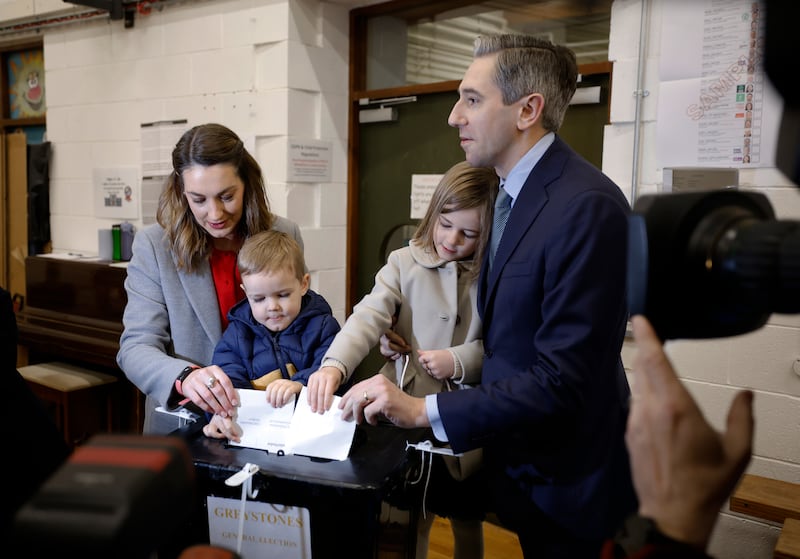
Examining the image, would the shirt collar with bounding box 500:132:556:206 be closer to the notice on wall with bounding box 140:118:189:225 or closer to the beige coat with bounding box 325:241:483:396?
the beige coat with bounding box 325:241:483:396

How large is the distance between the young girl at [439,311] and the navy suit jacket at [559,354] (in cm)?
15

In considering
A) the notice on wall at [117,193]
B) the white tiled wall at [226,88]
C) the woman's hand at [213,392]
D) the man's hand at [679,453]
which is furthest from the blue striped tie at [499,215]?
the notice on wall at [117,193]

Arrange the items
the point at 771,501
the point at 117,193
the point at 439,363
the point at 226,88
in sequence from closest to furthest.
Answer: the point at 439,363
the point at 771,501
the point at 226,88
the point at 117,193

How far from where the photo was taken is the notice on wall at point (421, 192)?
3.16 m

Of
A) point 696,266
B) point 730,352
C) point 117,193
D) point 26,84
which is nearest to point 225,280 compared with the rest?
point 696,266

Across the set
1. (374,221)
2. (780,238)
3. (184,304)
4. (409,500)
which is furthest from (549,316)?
(374,221)

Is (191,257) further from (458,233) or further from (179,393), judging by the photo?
(458,233)

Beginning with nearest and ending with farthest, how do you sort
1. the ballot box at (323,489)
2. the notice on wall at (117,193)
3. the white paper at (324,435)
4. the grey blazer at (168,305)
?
1. the ballot box at (323,489)
2. the white paper at (324,435)
3. the grey blazer at (168,305)
4. the notice on wall at (117,193)

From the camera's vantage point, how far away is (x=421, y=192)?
3.20m

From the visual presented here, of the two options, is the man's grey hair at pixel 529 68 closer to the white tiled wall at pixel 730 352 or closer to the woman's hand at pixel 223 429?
the woman's hand at pixel 223 429

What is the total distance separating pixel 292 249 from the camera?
5.77ft

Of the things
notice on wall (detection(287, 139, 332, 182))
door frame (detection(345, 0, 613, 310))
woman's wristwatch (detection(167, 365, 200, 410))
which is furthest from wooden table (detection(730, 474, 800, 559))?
notice on wall (detection(287, 139, 332, 182))

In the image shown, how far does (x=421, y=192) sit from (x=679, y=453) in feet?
8.48

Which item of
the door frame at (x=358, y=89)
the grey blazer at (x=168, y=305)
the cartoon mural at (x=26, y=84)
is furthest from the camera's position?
the cartoon mural at (x=26, y=84)
